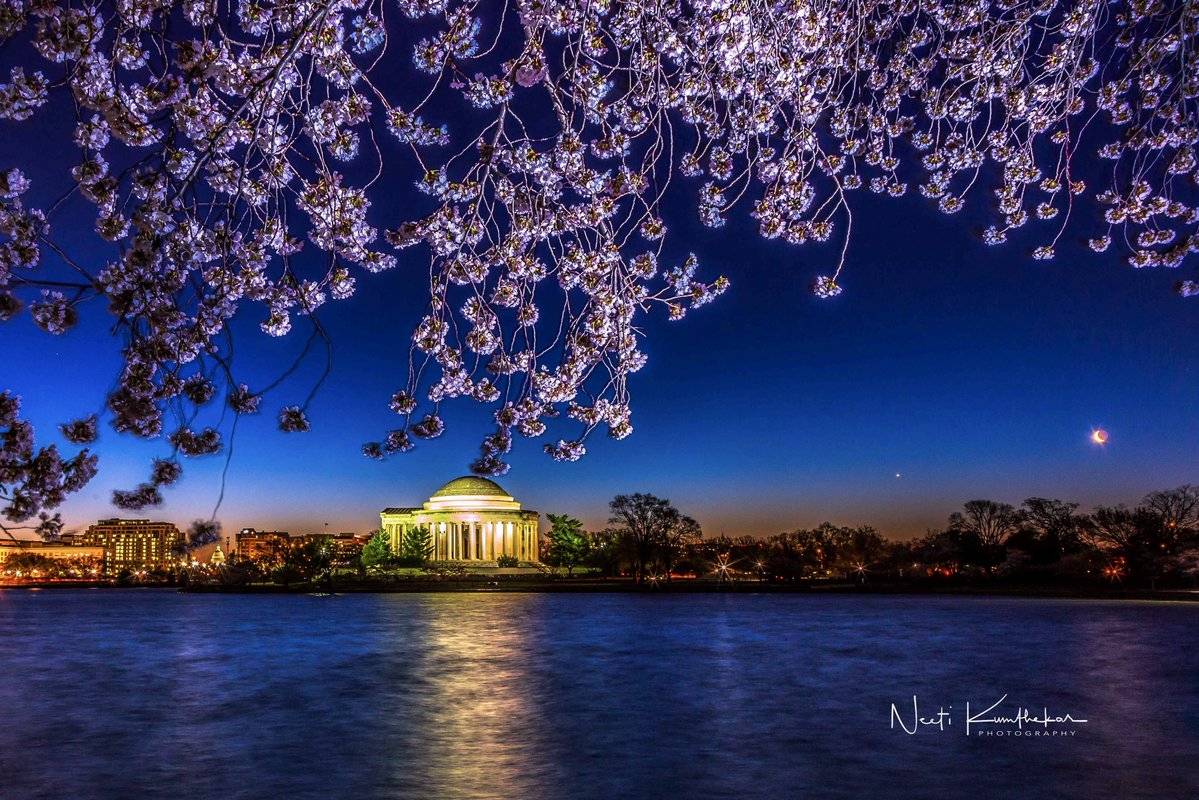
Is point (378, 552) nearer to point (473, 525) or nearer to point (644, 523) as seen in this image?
point (473, 525)

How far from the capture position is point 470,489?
130625 mm

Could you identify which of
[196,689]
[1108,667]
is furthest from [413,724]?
[1108,667]

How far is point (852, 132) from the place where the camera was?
1016 cm

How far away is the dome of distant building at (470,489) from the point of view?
130m

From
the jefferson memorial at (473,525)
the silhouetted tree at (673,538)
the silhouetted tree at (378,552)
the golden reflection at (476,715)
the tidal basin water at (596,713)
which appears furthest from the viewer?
the jefferson memorial at (473,525)

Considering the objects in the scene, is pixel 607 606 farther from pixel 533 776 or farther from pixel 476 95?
pixel 476 95

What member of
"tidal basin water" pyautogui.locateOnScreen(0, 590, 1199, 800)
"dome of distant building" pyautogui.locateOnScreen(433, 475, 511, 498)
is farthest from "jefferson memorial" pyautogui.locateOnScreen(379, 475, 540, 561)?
"tidal basin water" pyautogui.locateOnScreen(0, 590, 1199, 800)

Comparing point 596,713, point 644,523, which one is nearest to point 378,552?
point 644,523

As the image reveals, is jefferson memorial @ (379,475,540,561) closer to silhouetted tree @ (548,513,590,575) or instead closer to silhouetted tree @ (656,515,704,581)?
silhouetted tree @ (548,513,590,575)

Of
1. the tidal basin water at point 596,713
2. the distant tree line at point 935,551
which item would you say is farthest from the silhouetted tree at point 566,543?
the tidal basin water at point 596,713

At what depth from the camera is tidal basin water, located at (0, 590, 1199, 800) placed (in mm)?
12734

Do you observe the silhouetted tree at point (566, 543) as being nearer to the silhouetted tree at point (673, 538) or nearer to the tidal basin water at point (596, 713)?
the silhouetted tree at point (673, 538)

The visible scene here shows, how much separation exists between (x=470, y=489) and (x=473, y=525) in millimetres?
6372

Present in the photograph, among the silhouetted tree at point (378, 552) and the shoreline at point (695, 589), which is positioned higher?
the silhouetted tree at point (378, 552)
